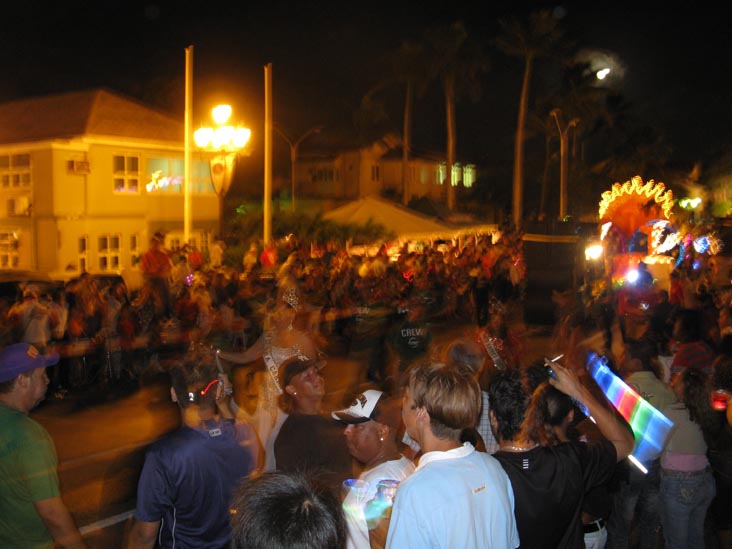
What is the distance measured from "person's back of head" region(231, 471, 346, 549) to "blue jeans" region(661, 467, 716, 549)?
3.63 m

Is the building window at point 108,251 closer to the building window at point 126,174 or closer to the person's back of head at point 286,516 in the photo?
the building window at point 126,174

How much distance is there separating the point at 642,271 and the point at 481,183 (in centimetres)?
5757

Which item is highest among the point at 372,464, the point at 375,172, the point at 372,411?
the point at 375,172

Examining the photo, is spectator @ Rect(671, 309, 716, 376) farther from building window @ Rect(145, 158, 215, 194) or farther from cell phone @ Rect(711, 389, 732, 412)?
building window @ Rect(145, 158, 215, 194)

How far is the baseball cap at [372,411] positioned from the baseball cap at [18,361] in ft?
5.06

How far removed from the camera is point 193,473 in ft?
11.7

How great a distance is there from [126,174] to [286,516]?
26.3 m

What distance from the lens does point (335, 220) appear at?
29719 mm

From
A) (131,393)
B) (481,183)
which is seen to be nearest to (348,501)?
(131,393)

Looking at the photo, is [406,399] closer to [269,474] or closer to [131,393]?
[269,474]

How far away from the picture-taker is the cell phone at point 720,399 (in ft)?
17.3

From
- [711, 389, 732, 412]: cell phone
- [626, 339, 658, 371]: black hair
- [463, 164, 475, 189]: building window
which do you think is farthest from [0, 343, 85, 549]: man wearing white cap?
[463, 164, 475, 189]: building window

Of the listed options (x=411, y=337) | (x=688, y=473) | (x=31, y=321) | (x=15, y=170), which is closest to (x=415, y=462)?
(x=688, y=473)

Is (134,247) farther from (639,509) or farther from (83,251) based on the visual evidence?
(639,509)
